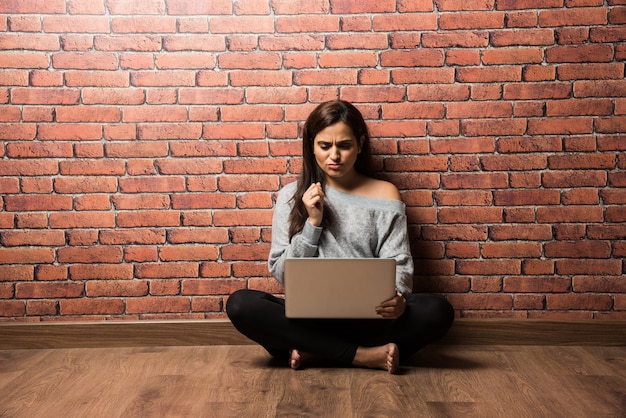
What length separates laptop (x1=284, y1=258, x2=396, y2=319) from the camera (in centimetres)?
212

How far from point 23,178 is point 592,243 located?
7.71 ft

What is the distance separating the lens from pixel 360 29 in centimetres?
263

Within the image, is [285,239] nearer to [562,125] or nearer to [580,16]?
[562,125]

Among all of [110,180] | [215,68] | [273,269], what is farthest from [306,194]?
[110,180]

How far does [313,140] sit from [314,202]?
12.4 inches

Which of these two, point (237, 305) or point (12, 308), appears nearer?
point (237, 305)

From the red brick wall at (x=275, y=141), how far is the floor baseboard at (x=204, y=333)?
5 centimetres

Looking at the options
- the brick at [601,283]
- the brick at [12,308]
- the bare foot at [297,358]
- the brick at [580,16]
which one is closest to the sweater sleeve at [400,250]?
the bare foot at [297,358]

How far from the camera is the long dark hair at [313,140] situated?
8.04ft

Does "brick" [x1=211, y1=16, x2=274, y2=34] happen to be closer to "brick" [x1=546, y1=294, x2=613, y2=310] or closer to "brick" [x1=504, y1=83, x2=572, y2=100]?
"brick" [x1=504, y1=83, x2=572, y2=100]

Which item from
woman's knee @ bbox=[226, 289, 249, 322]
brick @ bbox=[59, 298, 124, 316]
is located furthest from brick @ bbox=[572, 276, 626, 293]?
brick @ bbox=[59, 298, 124, 316]

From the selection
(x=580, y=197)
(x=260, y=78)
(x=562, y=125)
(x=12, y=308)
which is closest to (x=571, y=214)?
(x=580, y=197)

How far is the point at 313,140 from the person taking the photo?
99.8 inches

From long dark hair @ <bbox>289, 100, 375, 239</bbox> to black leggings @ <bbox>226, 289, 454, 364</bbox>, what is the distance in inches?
12.9
